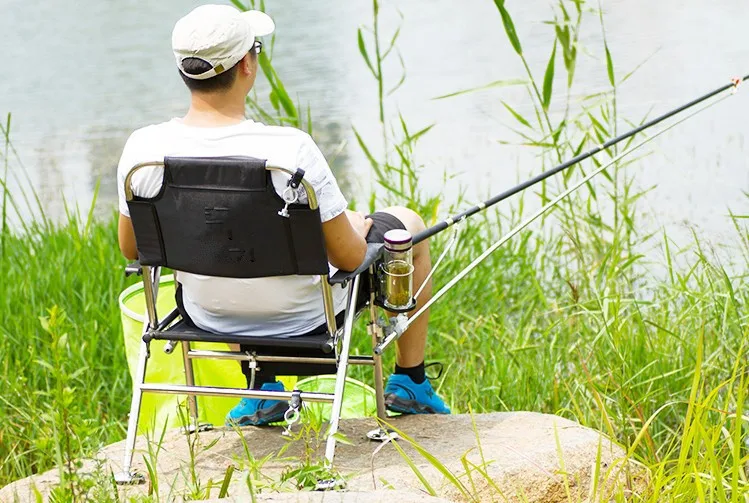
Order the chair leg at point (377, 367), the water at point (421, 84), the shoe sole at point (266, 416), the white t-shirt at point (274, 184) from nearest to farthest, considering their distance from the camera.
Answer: the white t-shirt at point (274, 184) < the chair leg at point (377, 367) < the shoe sole at point (266, 416) < the water at point (421, 84)

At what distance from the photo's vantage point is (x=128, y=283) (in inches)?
159

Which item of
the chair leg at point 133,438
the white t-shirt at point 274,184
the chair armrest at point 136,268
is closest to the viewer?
the white t-shirt at point 274,184

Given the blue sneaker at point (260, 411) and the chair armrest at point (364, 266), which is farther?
the blue sneaker at point (260, 411)

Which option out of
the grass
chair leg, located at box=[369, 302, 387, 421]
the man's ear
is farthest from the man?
the grass

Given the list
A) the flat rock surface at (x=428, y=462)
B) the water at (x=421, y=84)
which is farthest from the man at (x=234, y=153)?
the water at (x=421, y=84)

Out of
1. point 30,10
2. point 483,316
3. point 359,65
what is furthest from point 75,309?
point 30,10

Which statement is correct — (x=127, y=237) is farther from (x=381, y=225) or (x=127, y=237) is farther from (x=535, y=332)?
(x=535, y=332)

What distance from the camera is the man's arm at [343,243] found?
8.33 ft

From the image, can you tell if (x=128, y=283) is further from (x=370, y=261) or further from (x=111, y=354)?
(x=370, y=261)

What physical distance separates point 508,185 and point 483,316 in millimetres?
Answer: 1464

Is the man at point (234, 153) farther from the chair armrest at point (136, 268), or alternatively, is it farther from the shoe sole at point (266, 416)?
the shoe sole at point (266, 416)

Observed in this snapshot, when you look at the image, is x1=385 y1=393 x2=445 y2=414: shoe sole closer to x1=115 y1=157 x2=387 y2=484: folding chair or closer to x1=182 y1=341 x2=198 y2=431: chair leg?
x1=115 y1=157 x2=387 y2=484: folding chair

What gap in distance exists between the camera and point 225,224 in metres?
2.52

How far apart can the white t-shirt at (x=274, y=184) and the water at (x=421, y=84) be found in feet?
8.20
